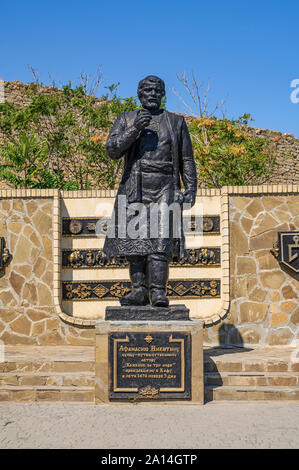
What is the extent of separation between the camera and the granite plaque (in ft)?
16.6

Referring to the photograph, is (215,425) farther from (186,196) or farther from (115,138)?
(115,138)

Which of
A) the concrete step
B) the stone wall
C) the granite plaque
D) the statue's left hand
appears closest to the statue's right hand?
the statue's left hand

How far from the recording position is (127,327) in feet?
17.0

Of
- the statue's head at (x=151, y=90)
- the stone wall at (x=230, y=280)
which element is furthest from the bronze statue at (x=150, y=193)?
the stone wall at (x=230, y=280)

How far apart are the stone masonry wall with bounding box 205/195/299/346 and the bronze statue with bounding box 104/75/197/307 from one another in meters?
2.80

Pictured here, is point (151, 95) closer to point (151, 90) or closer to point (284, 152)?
point (151, 90)

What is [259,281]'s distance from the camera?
8.09 m

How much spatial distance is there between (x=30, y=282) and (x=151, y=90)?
3936mm

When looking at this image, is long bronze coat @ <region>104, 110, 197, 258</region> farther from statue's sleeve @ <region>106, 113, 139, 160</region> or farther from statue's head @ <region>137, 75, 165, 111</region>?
statue's head @ <region>137, 75, 165, 111</region>

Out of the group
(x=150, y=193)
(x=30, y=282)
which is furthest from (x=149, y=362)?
(x=30, y=282)

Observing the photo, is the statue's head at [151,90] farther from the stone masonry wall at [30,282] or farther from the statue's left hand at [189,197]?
the stone masonry wall at [30,282]

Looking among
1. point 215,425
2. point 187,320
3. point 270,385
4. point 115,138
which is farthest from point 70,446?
point 115,138

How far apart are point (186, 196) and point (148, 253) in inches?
28.8

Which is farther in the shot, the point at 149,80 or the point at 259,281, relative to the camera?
the point at 259,281
